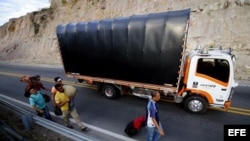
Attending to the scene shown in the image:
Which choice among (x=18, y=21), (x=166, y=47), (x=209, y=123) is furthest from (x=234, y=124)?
(x=18, y=21)

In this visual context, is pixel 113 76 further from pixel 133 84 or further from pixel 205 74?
pixel 205 74

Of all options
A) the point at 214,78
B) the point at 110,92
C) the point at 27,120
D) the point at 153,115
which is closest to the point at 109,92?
the point at 110,92

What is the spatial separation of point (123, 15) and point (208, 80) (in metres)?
19.1

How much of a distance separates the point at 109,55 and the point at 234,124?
5527mm

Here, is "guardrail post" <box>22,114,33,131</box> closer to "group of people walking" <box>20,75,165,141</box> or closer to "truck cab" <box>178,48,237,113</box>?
"group of people walking" <box>20,75,165,141</box>

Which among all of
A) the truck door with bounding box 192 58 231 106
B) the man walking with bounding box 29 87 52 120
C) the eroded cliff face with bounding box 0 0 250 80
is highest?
the eroded cliff face with bounding box 0 0 250 80

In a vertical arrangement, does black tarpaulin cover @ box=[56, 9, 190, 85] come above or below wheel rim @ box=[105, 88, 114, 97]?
above

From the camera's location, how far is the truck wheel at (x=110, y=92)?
9.21 m

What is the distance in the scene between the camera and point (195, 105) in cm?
743

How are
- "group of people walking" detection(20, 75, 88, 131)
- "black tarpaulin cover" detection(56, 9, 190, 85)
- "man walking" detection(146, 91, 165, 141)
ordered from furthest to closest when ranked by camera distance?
"black tarpaulin cover" detection(56, 9, 190, 85)
"group of people walking" detection(20, 75, 88, 131)
"man walking" detection(146, 91, 165, 141)

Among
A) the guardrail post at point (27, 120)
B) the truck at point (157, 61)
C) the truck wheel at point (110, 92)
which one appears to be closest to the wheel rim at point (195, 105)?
the truck at point (157, 61)

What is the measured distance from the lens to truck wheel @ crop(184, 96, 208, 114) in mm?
7285

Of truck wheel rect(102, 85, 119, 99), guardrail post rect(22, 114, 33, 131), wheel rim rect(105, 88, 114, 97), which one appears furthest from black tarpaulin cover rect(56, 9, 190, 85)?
guardrail post rect(22, 114, 33, 131)

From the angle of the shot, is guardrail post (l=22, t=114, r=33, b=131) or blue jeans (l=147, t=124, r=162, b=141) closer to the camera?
blue jeans (l=147, t=124, r=162, b=141)
